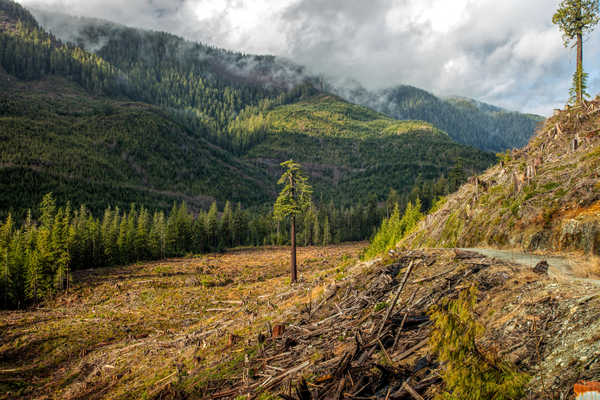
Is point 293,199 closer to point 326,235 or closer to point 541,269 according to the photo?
point 541,269

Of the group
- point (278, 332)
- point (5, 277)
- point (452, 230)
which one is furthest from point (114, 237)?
point (452, 230)

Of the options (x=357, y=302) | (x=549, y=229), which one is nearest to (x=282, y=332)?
(x=357, y=302)

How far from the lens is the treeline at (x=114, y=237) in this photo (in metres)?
35.0

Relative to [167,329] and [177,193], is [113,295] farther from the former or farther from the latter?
[177,193]

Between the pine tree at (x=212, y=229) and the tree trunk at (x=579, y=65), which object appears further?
the pine tree at (x=212, y=229)

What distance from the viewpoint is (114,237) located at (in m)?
55.9

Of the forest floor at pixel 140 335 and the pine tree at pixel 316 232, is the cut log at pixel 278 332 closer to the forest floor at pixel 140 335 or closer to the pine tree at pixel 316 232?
the forest floor at pixel 140 335

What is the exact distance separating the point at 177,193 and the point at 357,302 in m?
147

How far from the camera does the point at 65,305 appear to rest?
105ft

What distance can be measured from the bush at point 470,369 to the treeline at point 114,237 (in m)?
43.5

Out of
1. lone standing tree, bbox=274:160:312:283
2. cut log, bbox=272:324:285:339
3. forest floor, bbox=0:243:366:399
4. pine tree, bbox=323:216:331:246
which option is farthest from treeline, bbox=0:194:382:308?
cut log, bbox=272:324:285:339

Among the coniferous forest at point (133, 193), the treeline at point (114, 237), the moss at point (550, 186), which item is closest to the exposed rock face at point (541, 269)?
the moss at point (550, 186)

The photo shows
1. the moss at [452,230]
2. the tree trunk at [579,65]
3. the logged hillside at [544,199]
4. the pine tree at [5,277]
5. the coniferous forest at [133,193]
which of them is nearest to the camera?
the logged hillside at [544,199]

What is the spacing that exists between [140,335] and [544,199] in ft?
74.8
